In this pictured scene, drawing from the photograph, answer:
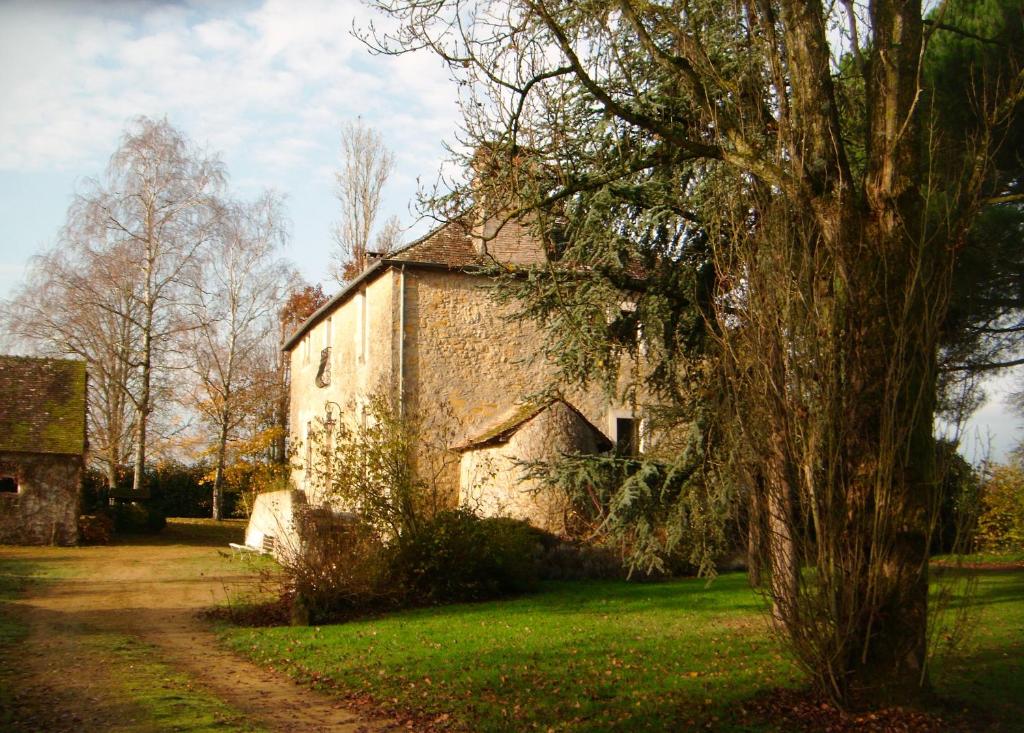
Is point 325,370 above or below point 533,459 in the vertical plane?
above

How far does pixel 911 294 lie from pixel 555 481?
5.97m

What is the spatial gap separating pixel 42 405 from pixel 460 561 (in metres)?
17.3

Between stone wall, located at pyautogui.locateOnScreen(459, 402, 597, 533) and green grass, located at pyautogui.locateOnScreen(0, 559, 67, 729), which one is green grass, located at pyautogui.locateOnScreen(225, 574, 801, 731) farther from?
stone wall, located at pyautogui.locateOnScreen(459, 402, 597, 533)

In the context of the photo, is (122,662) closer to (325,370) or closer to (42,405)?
(325,370)

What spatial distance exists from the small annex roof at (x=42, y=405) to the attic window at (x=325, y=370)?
6.65m

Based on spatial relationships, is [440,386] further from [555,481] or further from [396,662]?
[396,662]

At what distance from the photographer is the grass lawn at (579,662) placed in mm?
7449

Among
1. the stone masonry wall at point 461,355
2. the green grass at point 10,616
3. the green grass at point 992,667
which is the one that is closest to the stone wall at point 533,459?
the stone masonry wall at point 461,355

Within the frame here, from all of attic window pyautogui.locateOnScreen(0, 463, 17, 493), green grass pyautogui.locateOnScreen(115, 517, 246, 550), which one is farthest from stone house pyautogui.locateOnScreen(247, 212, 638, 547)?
attic window pyautogui.locateOnScreen(0, 463, 17, 493)

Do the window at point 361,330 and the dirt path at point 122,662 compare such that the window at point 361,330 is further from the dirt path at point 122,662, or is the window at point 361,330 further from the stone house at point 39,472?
the stone house at point 39,472

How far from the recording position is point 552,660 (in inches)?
375

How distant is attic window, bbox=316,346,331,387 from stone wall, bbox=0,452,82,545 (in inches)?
268

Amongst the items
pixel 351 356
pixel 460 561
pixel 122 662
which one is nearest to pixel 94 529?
pixel 351 356

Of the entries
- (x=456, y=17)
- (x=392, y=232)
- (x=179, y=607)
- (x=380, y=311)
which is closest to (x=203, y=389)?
(x=392, y=232)
